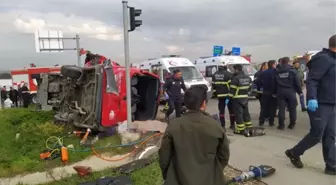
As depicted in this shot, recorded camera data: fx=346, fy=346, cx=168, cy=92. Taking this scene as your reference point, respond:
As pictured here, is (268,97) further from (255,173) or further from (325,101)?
(255,173)

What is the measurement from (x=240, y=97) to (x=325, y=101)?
3309 millimetres

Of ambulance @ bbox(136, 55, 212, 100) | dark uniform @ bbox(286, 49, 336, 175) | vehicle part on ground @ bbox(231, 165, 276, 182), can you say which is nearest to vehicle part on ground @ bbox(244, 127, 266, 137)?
vehicle part on ground @ bbox(231, 165, 276, 182)

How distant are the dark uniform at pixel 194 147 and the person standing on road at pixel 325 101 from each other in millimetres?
2715

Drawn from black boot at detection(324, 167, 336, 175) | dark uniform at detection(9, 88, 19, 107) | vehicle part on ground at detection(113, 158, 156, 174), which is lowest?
dark uniform at detection(9, 88, 19, 107)

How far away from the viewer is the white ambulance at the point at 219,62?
65.3 feet

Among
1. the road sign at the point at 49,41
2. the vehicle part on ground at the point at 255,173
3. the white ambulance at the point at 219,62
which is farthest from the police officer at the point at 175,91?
the road sign at the point at 49,41

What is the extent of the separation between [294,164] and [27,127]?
640 centimetres

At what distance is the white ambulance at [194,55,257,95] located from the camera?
19.9 metres

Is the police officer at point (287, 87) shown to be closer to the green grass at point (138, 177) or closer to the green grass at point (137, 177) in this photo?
the green grass at point (137, 177)

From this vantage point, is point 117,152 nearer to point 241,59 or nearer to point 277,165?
point 277,165

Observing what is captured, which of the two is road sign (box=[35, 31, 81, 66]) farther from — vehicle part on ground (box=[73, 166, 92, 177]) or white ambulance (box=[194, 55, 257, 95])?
vehicle part on ground (box=[73, 166, 92, 177])

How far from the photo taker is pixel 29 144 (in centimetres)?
724

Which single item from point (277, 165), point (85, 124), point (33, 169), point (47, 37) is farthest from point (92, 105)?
point (47, 37)

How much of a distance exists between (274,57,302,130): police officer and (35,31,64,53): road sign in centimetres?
1422
